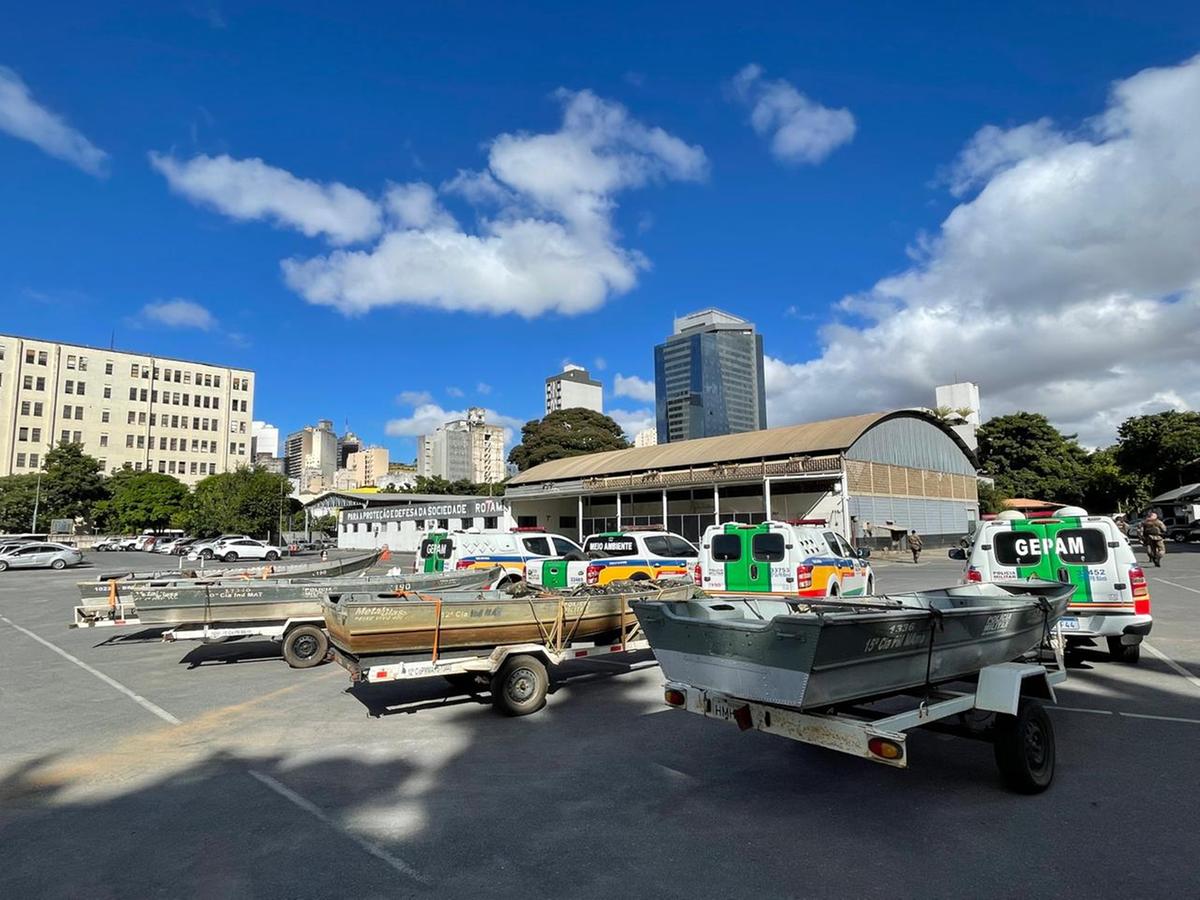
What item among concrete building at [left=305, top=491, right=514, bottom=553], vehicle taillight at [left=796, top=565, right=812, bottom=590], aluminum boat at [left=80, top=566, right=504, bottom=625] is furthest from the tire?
concrete building at [left=305, top=491, right=514, bottom=553]

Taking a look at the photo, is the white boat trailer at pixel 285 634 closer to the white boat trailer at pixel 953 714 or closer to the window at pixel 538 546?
the window at pixel 538 546

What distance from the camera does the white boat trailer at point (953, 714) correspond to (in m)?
4.46

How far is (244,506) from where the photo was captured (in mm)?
52906

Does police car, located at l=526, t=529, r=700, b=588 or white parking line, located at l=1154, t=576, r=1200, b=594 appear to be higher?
police car, located at l=526, t=529, r=700, b=588

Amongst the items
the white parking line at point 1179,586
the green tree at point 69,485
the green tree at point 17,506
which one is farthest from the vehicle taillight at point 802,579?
the green tree at point 17,506

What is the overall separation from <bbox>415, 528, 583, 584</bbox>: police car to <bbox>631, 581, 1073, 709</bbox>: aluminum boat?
1041 centimetres

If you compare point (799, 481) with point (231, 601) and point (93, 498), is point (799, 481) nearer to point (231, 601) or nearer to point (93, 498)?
point (231, 601)

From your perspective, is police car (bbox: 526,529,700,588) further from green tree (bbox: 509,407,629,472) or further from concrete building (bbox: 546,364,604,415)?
concrete building (bbox: 546,364,604,415)

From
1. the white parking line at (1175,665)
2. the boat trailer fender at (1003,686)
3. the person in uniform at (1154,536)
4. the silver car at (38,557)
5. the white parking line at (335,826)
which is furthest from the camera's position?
the silver car at (38,557)

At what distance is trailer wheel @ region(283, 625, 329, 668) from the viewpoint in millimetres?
10609

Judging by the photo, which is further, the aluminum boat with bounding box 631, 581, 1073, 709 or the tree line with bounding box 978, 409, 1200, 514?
the tree line with bounding box 978, 409, 1200, 514

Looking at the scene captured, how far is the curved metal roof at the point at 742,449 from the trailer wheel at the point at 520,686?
34083 millimetres

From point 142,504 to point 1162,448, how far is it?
89.9 metres

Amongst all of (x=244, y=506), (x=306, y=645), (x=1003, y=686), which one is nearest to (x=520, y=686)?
(x=1003, y=686)
